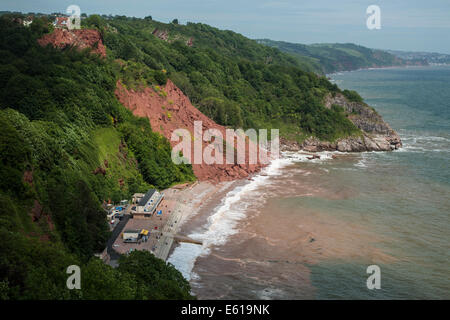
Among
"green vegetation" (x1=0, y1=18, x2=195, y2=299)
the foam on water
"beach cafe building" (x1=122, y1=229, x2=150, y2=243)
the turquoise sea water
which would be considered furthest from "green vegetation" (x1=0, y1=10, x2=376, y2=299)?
the turquoise sea water

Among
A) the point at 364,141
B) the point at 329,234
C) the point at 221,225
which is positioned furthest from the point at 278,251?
the point at 364,141

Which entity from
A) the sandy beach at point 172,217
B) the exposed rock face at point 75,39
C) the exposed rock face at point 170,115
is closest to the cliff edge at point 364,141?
the exposed rock face at point 170,115

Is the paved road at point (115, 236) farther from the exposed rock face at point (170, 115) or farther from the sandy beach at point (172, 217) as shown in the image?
the exposed rock face at point (170, 115)

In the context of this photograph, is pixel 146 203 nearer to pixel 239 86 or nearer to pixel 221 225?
pixel 221 225

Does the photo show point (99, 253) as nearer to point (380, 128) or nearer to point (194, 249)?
point (194, 249)

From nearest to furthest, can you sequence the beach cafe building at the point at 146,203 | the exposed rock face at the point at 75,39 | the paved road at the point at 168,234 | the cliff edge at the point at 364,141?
the paved road at the point at 168,234 < the beach cafe building at the point at 146,203 < the exposed rock face at the point at 75,39 < the cliff edge at the point at 364,141

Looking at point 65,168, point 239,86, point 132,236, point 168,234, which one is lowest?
point 168,234

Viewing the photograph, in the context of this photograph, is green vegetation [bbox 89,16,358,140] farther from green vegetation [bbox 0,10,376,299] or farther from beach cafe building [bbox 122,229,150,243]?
beach cafe building [bbox 122,229,150,243]
